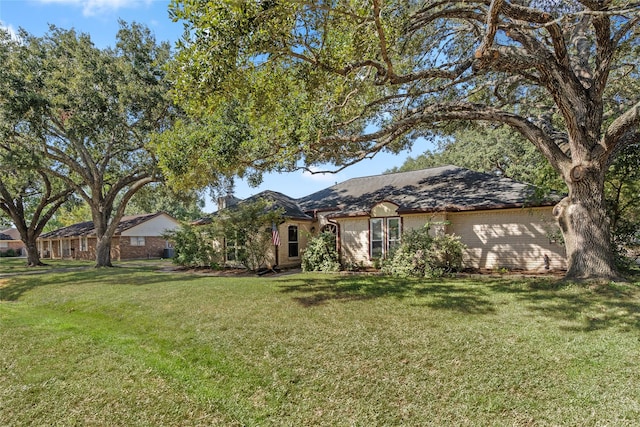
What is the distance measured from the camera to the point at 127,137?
18.2 metres

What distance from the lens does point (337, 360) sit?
5.21m

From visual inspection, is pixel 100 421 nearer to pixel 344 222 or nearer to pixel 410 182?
pixel 344 222

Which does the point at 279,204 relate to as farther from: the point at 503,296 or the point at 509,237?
the point at 503,296

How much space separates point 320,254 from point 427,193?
17.9ft

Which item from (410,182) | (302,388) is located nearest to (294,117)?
(302,388)

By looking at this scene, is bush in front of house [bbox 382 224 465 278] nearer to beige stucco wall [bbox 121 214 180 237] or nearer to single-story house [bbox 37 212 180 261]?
single-story house [bbox 37 212 180 261]

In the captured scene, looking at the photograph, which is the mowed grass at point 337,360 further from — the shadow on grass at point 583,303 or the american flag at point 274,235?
the american flag at point 274,235

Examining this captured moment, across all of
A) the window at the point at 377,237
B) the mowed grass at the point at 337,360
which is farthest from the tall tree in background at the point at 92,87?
the window at the point at 377,237

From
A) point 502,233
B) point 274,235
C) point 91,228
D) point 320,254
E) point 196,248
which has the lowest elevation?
point 320,254

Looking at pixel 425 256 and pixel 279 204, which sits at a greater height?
pixel 279 204

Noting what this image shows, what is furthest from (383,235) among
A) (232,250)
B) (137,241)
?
(137,241)

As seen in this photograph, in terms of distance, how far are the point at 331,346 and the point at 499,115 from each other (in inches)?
305

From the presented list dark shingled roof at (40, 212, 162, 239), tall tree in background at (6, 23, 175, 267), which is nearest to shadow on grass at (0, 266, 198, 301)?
tall tree in background at (6, 23, 175, 267)

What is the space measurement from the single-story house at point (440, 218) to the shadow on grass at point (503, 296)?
269 centimetres
